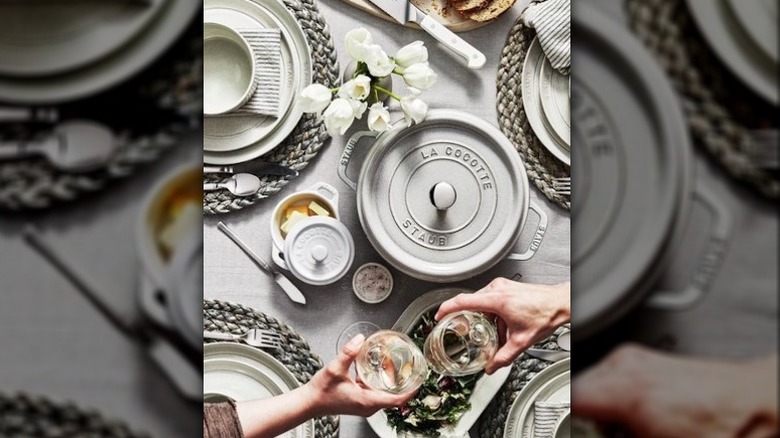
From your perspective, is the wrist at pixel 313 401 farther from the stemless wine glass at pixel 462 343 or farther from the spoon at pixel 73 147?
the spoon at pixel 73 147

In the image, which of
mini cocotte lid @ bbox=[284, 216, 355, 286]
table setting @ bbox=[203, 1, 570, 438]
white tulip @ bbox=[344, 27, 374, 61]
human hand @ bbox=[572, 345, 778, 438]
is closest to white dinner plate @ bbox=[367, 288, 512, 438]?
table setting @ bbox=[203, 1, 570, 438]

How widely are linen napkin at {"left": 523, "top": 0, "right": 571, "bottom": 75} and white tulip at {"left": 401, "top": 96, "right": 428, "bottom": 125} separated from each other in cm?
20

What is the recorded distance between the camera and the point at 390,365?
0.88 metres

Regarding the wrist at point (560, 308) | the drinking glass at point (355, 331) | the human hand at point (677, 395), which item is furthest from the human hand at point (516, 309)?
the human hand at point (677, 395)

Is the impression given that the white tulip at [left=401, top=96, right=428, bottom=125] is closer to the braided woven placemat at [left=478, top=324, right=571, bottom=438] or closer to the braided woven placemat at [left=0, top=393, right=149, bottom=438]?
the braided woven placemat at [left=478, top=324, right=571, bottom=438]

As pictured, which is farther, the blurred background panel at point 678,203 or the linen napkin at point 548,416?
the linen napkin at point 548,416

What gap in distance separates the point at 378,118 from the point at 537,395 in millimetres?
449

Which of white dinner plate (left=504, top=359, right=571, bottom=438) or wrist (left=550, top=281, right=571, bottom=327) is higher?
wrist (left=550, top=281, right=571, bottom=327)

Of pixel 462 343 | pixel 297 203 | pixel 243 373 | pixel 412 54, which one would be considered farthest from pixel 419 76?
pixel 243 373

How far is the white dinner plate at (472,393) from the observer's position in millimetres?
944

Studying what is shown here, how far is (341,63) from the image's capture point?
0.95 m

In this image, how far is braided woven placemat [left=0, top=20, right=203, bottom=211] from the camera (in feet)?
0.85

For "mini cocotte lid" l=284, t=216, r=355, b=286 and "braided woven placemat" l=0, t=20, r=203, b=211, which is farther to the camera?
"mini cocotte lid" l=284, t=216, r=355, b=286

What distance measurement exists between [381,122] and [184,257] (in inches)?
25.8
